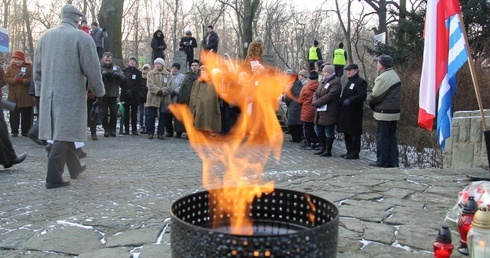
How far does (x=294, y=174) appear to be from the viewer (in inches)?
273

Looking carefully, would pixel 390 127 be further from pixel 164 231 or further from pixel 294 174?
pixel 164 231

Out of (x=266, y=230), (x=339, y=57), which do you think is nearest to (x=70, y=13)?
(x=266, y=230)

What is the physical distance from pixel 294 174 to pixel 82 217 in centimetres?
357

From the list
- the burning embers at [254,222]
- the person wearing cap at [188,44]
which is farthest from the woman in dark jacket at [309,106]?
the person wearing cap at [188,44]

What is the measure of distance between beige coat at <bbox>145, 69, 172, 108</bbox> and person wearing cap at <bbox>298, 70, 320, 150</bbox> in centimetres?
352

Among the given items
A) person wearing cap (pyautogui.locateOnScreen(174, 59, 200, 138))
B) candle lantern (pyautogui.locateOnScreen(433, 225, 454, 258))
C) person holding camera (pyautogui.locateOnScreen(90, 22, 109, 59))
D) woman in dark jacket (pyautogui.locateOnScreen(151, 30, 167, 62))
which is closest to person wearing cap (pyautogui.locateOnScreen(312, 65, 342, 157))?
person wearing cap (pyautogui.locateOnScreen(174, 59, 200, 138))

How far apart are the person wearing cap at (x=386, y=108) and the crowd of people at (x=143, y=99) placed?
0.7 inches

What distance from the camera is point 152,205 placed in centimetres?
465

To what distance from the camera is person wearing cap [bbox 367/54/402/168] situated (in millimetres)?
8141

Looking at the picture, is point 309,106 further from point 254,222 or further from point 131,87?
point 254,222

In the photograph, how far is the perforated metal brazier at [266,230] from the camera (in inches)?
73.2

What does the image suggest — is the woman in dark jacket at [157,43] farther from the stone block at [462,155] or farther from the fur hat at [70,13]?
the stone block at [462,155]

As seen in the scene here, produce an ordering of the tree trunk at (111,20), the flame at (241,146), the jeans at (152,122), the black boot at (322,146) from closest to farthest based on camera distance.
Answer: the flame at (241,146) < the black boot at (322,146) < the jeans at (152,122) < the tree trunk at (111,20)

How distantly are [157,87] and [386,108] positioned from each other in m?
6.04
